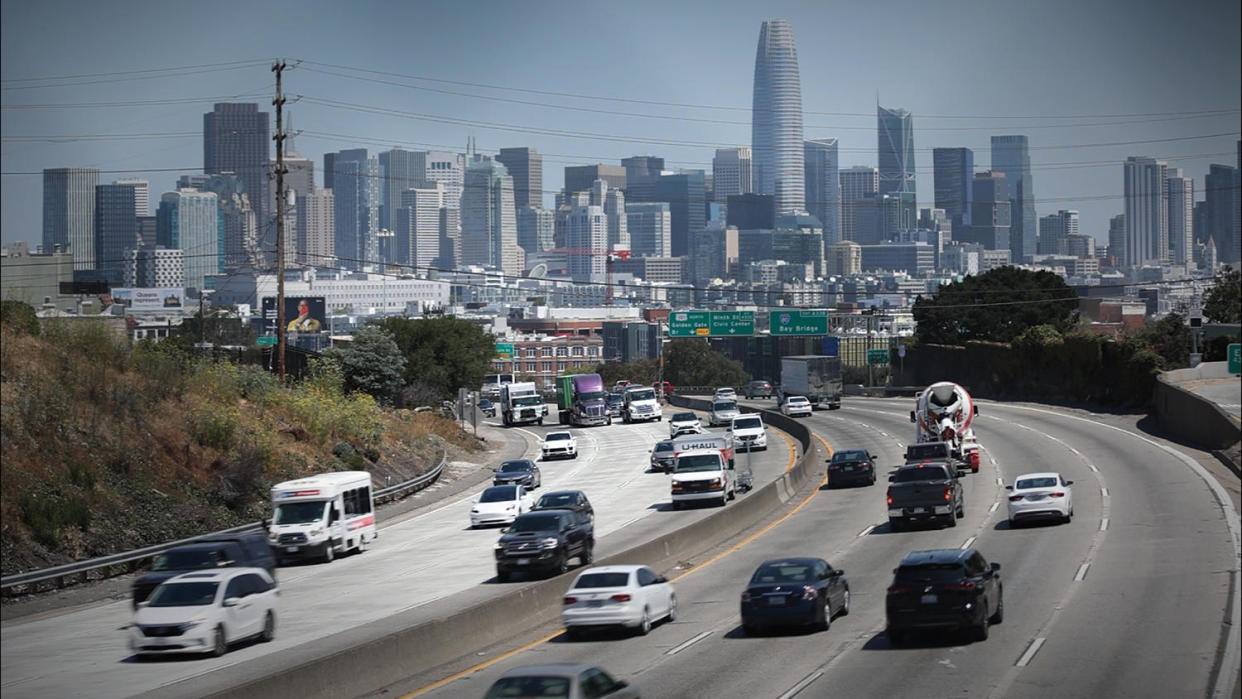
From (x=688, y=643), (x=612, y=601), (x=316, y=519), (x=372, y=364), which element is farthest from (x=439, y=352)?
(x=688, y=643)

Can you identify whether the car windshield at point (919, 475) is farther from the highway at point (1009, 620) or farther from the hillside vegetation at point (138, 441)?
the hillside vegetation at point (138, 441)

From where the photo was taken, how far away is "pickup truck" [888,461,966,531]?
39.2 meters

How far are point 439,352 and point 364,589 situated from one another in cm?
6790

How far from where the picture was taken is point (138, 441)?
3516cm

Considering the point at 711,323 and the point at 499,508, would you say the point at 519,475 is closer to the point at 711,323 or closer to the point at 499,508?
the point at 499,508

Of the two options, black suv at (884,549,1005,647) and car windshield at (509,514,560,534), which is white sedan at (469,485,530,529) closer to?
car windshield at (509,514,560,534)

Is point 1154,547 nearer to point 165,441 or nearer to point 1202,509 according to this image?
point 1202,509

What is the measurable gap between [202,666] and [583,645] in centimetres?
758

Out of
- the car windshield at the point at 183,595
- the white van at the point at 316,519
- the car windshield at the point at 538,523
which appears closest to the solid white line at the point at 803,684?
the car windshield at the point at 183,595

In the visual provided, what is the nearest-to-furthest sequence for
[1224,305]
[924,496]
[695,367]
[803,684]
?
[803,684], [924,496], [1224,305], [695,367]

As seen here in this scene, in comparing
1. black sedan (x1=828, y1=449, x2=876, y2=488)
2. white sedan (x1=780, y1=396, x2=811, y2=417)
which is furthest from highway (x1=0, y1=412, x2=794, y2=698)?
white sedan (x1=780, y1=396, x2=811, y2=417)

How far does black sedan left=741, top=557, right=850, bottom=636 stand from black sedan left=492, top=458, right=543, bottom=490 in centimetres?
3215

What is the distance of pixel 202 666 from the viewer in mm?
20719

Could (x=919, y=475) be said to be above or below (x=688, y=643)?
above
